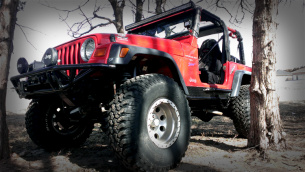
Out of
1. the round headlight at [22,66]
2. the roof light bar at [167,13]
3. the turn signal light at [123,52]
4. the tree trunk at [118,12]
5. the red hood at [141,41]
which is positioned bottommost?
the round headlight at [22,66]

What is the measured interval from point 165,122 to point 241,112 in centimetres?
222

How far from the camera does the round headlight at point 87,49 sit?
2.77 m

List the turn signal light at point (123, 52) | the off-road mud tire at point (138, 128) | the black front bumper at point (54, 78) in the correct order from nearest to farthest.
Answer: the off-road mud tire at point (138, 128)
the black front bumper at point (54, 78)
the turn signal light at point (123, 52)

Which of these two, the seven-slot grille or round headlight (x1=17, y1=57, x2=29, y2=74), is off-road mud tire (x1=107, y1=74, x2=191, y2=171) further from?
round headlight (x1=17, y1=57, x2=29, y2=74)

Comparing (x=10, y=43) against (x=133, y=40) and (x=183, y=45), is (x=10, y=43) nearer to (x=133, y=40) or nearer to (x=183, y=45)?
(x=133, y=40)

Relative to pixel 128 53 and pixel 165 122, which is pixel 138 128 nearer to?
pixel 165 122

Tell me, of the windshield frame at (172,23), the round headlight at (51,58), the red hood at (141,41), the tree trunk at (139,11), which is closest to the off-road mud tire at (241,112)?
the windshield frame at (172,23)

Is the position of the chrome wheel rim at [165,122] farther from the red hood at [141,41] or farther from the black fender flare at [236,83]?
the black fender flare at [236,83]

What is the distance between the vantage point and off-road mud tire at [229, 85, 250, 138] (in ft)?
14.4

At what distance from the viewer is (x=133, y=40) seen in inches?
111

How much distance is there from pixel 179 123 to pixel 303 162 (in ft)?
5.20

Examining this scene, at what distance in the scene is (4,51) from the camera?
11.0ft

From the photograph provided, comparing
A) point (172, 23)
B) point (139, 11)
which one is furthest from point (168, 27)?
point (139, 11)

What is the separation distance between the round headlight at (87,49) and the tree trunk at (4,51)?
1.43 meters
